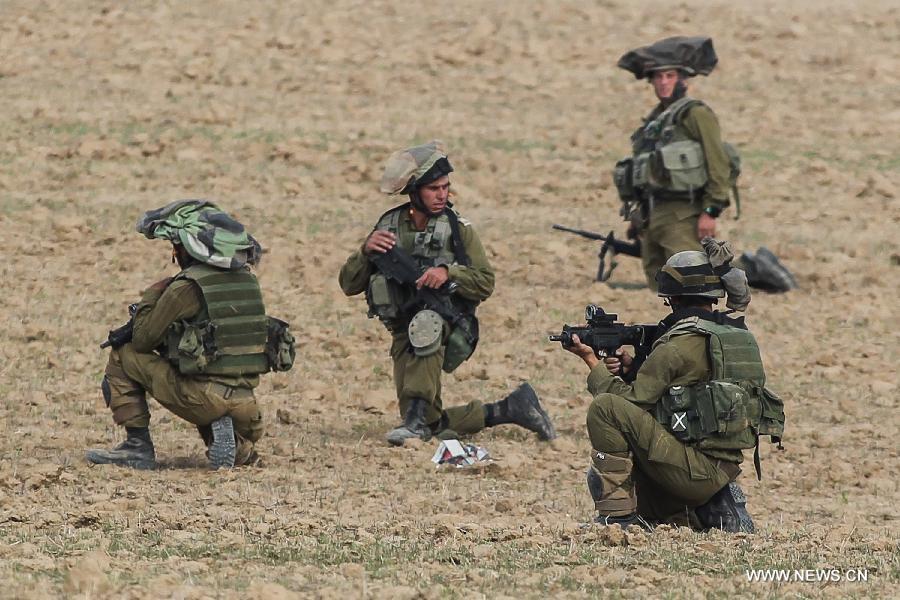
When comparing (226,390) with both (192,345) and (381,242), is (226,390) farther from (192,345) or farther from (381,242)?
(381,242)

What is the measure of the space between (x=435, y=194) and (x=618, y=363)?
266cm

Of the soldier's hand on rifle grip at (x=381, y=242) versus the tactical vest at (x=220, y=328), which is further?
the soldier's hand on rifle grip at (x=381, y=242)

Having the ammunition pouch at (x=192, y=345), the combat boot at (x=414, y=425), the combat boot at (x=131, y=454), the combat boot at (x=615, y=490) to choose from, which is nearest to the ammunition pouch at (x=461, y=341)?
the combat boot at (x=414, y=425)

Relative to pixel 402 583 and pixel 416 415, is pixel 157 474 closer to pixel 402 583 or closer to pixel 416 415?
pixel 416 415

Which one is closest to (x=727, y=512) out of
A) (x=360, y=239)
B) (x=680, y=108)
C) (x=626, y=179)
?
(x=680, y=108)

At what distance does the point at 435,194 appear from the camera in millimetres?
10516

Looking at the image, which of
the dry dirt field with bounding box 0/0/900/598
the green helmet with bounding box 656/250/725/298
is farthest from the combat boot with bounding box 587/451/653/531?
the green helmet with bounding box 656/250/725/298

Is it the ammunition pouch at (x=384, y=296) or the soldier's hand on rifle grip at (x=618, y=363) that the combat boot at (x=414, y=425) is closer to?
the ammunition pouch at (x=384, y=296)

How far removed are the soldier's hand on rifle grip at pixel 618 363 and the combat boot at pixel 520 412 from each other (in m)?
2.76

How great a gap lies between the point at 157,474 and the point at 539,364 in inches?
173

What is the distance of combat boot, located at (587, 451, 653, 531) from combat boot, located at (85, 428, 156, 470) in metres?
3.07

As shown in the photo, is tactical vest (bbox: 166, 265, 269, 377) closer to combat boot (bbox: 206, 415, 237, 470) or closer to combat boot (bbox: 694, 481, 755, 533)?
combat boot (bbox: 206, 415, 237, 470)

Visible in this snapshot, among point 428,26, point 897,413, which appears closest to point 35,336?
point 897,413

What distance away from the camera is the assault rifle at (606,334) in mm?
8125
